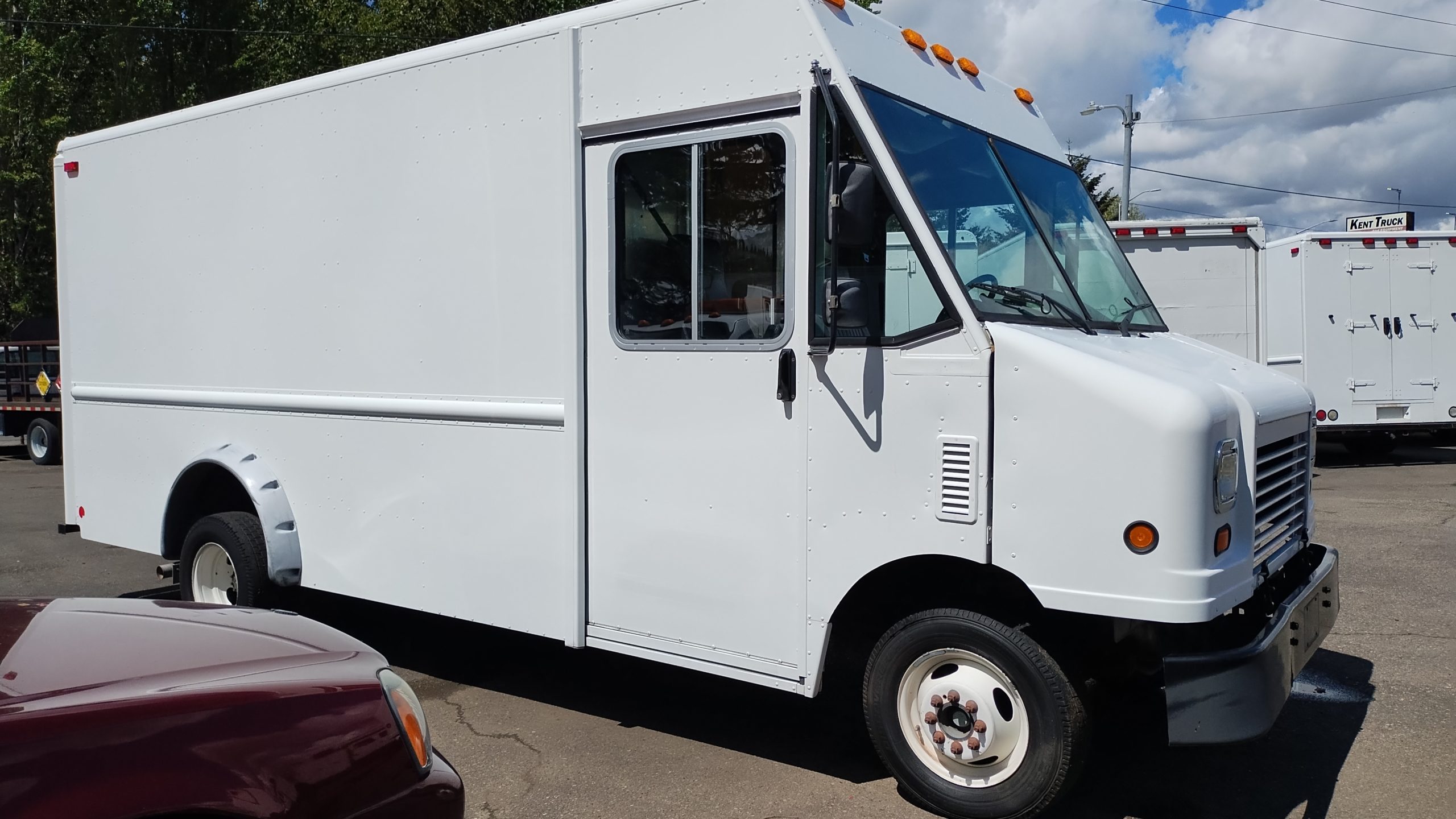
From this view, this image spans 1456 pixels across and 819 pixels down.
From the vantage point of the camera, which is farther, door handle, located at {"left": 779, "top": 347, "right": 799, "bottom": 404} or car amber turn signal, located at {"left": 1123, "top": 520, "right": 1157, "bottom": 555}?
door handle, located at {"left": 779, "top": 347, "right": 799, "bottom": 404}

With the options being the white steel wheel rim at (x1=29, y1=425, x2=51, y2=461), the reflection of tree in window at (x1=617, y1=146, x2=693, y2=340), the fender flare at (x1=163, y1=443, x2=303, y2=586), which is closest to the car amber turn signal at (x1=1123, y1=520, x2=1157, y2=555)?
the reflection of tree in window at (x1=617, y1=146, x2=693, y2=340)

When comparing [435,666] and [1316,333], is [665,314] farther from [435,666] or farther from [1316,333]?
[1316,333]

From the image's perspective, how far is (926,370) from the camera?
154 inches

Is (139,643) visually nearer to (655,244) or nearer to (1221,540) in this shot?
(655,244)

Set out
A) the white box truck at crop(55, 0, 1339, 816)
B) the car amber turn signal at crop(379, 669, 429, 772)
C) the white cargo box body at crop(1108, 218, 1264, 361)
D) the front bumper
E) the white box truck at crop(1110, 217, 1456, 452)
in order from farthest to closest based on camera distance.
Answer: the white box truck at crop(1110, 217, 1456, 452) → the white cargo box body at crop(1108, 218, 1264, 361) → the white box truck at crop(55, 0, 1339, 816) → the front bumper → the car amber turn signal at crop(379, 669, 429, 772)

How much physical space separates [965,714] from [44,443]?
19.9 meters

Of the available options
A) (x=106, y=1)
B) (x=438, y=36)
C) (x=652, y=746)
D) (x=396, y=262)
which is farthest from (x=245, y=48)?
(x=652, y=746)

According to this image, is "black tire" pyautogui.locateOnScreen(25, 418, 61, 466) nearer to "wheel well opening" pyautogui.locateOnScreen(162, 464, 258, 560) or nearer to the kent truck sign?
"wheel well opening" pyautogui.locateOnScreen(162, 464, 258, 560)

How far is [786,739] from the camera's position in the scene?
497cm

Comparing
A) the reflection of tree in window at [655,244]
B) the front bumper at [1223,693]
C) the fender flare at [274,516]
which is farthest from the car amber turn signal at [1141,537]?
the fender flare at [274,516]

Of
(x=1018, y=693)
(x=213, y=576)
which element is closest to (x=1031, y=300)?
(x=1018, y=693)

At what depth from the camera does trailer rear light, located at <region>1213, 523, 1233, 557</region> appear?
140 inches

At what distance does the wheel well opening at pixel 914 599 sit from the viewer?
13.1 feet

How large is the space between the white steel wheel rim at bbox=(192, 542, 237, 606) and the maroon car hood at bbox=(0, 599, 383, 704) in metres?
3.02
